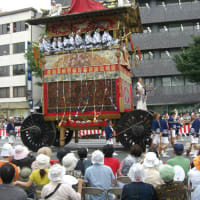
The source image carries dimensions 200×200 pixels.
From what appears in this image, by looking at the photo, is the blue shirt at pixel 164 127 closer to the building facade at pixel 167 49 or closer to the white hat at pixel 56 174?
the white hat at pixel 56 174

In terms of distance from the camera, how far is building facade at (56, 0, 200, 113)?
120 feet

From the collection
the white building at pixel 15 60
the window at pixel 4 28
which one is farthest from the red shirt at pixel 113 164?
the window at pixel 4 28

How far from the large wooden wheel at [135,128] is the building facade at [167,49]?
24141 millimetres

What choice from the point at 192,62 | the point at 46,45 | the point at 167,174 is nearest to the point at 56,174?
the point at 167,174

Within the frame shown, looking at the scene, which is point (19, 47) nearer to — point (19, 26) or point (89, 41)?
point (19, 26)

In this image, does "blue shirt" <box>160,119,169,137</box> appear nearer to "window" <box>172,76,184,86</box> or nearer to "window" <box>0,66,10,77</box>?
"window" <box>172,76,184,86</box>

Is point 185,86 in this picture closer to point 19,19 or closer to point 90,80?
point 19,19

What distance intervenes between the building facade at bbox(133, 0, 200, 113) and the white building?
535 inches

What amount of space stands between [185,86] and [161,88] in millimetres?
2770

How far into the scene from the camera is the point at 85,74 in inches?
529

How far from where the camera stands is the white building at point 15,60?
128ft

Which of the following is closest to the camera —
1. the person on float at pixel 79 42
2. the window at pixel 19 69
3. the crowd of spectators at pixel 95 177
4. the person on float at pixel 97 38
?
the crowd of spectators at pixel 95 177

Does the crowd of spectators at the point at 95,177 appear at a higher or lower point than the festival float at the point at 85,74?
lower

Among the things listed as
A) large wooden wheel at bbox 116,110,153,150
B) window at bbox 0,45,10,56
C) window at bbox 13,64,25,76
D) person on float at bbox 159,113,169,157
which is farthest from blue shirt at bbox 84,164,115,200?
window at bbox 0,45,10,56
